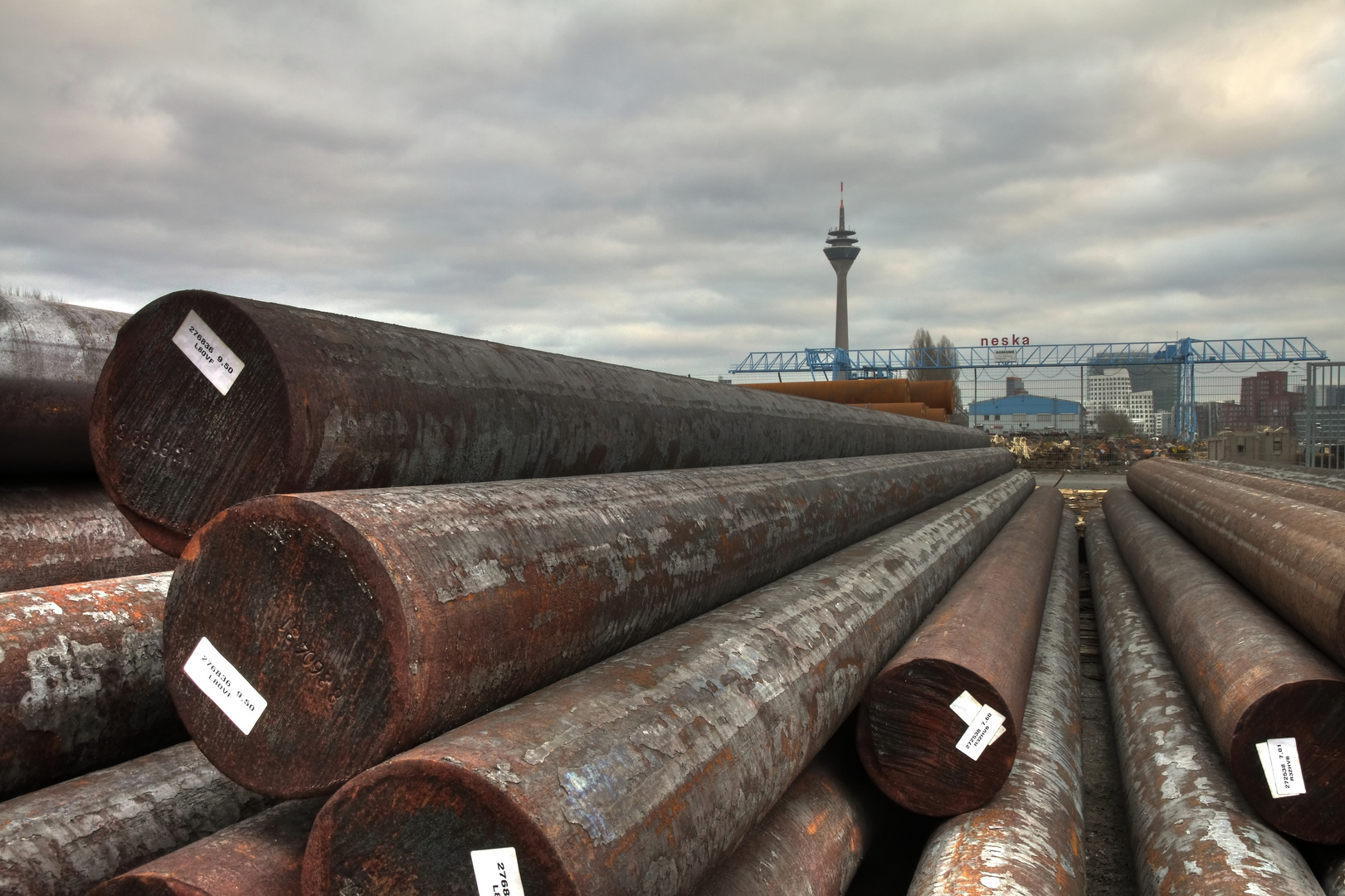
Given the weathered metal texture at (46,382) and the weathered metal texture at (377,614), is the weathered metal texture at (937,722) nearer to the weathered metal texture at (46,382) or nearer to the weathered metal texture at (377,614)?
the weathered metal texture at (377,614)

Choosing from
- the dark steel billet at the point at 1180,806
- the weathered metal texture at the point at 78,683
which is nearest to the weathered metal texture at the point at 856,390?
the dark steel billet at the point at 1180,806

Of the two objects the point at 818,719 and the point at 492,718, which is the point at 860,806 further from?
the point at 492,718

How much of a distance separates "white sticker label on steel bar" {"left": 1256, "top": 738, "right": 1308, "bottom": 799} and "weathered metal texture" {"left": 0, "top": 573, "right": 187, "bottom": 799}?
2.84m

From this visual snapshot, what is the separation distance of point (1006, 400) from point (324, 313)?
118 feet

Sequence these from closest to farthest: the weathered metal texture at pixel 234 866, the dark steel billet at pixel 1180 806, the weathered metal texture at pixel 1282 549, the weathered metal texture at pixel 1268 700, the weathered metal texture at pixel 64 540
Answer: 1. the weathered metal texture at pixel 234 866
2. the dark steel billet at pixel 1180 806
3. the weathered metal texture at pixel 1268 700
4. the weathered metal texture at pixel 1282 549
5. the weathered metal texture at pixel 64 540

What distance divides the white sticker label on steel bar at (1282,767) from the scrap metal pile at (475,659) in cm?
1

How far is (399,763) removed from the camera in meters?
1.33

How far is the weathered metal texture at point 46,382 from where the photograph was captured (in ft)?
9.91

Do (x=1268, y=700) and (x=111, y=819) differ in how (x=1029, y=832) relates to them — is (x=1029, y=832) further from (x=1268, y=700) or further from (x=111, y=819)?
(x=111, y=819)

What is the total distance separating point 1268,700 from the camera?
2.40 m

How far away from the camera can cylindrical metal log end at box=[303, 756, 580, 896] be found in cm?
129

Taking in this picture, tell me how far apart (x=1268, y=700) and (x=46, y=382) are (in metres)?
3.98

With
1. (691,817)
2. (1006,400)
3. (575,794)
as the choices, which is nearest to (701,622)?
(691,817)

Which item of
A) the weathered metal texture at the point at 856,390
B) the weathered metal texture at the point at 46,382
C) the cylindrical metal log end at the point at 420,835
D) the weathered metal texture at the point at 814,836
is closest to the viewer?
the cylindrical metal log end at the point at 420,835
